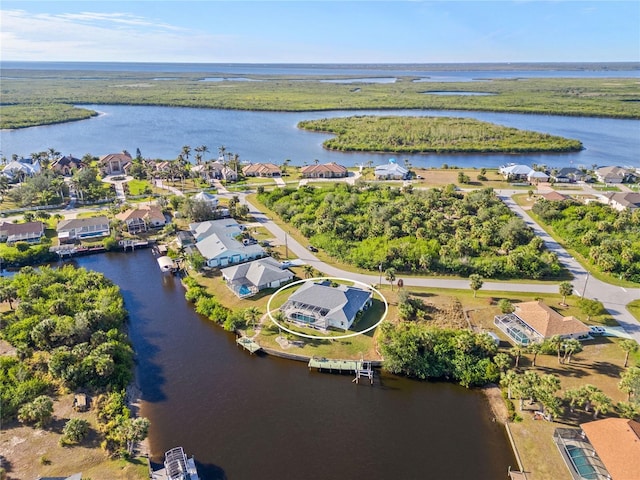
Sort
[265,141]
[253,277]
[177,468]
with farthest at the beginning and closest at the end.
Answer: [265,141] → [253,277] → [177,468]

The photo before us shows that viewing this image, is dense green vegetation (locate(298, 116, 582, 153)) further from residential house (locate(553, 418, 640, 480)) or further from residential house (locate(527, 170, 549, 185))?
residential house (locate(553, 418, 640, 480))

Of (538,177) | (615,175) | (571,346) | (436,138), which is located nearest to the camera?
(571,346)

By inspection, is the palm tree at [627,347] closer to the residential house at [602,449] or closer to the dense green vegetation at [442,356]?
the residential house at [602,449]

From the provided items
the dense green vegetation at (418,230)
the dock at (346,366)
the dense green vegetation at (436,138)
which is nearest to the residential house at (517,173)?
the dense green vegetation at (418,230)

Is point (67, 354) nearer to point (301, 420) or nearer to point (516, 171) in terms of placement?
point (301, 420)

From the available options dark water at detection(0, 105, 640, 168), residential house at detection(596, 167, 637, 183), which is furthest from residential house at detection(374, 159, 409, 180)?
residential house at detection(596, 167, 637, 183)

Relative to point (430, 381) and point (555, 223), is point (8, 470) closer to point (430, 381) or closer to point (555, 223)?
point (430, 381)

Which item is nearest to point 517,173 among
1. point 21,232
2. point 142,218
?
point 142,218

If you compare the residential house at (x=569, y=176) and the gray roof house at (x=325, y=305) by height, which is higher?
the residential house at (x=569, y=176)
